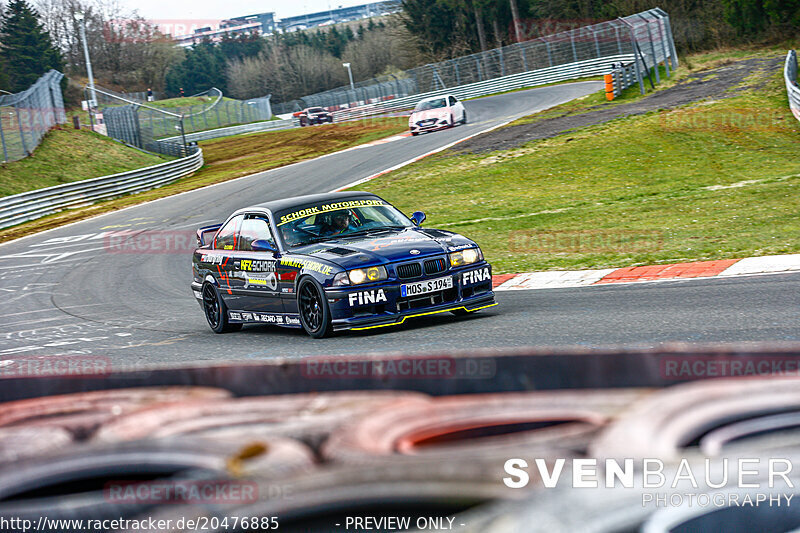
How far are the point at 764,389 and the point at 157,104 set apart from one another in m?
91.8

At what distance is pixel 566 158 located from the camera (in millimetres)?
23625

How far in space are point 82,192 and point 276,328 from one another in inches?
939

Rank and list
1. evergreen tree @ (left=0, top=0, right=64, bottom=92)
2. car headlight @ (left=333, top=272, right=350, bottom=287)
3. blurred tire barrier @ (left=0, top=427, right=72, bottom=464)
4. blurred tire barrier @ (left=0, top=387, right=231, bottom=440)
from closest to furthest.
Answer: blurred tire barrier @ (left=0, top=427, right=72, bottom=464), blurred tire barrier @ (left=0, top=387, right=231, bottom=440), car headlight @ (left=333, top=272, right=350, bottom=287), evergreen tree @ (left=0, top=0, right=64, bottom=92)

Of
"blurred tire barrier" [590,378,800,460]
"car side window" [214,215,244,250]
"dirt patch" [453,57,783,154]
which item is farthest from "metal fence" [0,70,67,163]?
"blurred tire barrier" [590,378,800,460]

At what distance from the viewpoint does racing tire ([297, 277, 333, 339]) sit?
8.60 meters

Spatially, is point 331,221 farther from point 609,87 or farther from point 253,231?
point 609,87

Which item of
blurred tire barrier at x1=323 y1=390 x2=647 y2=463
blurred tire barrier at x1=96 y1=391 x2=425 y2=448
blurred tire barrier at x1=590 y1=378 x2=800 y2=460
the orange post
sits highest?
the orange post

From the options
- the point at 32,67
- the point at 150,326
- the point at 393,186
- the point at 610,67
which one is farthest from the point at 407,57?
the point at 150,326

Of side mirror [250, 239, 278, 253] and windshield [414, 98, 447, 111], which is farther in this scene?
windshield [414, 98, 447, 111]

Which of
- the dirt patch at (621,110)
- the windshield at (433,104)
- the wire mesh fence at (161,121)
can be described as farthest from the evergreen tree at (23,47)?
the dirt patch at (621,110)

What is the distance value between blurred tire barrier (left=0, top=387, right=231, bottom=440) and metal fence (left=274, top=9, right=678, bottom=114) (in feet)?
104

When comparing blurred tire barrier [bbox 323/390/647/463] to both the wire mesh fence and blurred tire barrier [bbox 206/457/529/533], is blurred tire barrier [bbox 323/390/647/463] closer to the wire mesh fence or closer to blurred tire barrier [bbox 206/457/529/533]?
blurred tire barrier [bbox 206/457/529/533]

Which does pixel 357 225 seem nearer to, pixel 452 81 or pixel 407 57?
pixel 452 81

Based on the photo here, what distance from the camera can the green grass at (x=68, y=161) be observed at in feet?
104
